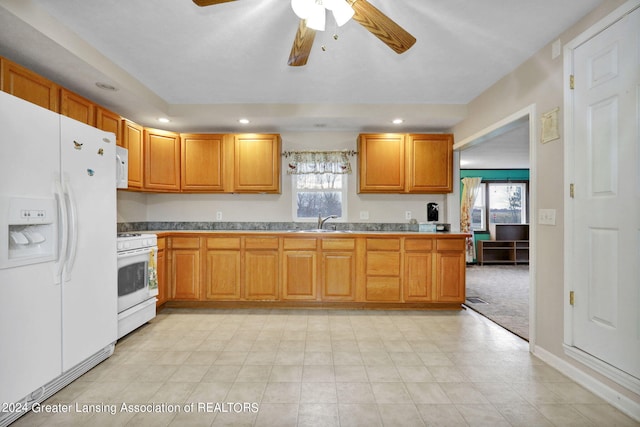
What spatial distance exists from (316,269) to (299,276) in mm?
222

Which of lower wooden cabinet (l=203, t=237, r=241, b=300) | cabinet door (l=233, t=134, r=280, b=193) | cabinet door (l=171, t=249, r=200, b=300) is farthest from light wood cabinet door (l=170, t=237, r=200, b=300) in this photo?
cabinet door (l=233, t=134, r=280, b=193)

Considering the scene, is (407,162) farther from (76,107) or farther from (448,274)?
(76,107)

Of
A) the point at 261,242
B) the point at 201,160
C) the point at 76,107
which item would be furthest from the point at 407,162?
the point at 76,107

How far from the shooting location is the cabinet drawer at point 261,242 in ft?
11.9

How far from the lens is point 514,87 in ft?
8.96

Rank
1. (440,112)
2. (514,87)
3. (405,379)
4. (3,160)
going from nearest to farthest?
(3,160) → (405,379) → (514,87) → (440,112)

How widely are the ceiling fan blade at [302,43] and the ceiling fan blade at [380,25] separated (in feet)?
0.91

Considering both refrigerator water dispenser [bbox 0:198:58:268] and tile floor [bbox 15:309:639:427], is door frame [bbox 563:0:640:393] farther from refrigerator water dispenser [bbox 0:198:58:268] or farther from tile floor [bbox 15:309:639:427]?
refrigerator water dispenser [bbox 0:198:58:268]

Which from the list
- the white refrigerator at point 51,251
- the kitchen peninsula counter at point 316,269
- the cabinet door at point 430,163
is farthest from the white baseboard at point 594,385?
the white refrigerator at point 51,251

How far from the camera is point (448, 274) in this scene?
358 cm

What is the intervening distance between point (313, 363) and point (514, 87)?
2.95 m

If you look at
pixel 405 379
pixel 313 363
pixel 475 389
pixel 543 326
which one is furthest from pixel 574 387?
pixel 313 363

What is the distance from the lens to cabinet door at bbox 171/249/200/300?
142 inches

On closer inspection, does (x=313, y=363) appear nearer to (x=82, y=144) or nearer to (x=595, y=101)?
(x=82, y=144)
